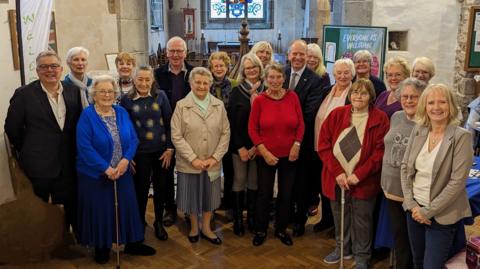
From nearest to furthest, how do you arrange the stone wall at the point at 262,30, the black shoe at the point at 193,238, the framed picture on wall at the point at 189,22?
the black shoe at the point at 193,238, the framed picture on wall at the point at 189,22, the stone wall at the point at 262,30

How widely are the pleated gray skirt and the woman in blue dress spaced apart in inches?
14.4

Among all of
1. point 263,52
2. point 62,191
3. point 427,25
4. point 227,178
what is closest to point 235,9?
point 427,25

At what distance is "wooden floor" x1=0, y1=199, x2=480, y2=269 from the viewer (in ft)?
11.0

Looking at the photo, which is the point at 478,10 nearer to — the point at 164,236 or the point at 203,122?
the point at 203,122

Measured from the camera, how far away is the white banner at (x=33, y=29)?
144 inches

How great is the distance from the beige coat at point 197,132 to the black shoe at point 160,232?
1.83 ft

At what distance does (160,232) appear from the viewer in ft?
12.4

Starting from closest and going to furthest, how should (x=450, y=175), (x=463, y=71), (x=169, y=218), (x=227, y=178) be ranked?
(x=450, y=175) < (x=227, y=178) < (x=169, y=218) < (x=463, y=71)

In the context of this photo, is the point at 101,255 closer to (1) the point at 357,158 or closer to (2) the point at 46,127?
(2) the point at 46,127

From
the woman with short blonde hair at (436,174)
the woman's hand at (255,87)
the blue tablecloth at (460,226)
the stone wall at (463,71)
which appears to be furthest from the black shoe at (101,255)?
the stone wall at (463,71)

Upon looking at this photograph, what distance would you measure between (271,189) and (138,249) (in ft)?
3.45

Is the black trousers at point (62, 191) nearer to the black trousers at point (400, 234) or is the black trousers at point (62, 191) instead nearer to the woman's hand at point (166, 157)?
the woman's hand at point (166, 157)

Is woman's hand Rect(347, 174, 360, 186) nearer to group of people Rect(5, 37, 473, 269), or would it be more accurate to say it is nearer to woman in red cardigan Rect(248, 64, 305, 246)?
group of people Rect(5, 37, 473, 269)

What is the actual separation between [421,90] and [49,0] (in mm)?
3110
